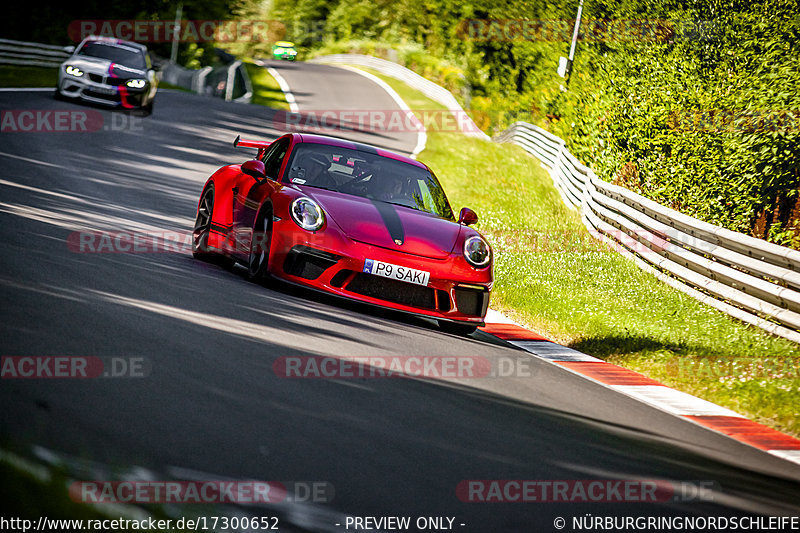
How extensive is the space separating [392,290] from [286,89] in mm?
38457

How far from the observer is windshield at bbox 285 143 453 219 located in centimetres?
912

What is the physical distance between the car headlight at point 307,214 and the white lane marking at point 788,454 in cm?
386

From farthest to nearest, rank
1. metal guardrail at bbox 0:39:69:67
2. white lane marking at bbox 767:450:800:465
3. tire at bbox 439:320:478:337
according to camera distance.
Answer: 1. metal guardrail at bbox 0:39:69:67
2. tire at bbox 439:320:478:337
3. white lane marking at bbox 767:450:800:465

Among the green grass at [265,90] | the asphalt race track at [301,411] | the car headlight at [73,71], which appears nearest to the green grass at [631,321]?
the asphalt race track at [301,411]

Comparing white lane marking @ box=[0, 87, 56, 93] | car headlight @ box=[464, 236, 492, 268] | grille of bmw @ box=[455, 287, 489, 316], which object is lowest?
white lane marking @ box=[0, 87, 56, 93]

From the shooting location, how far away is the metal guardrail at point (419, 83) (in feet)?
121

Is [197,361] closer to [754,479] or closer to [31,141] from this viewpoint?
[754,479]

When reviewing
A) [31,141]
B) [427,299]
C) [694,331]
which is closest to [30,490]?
[427,299]

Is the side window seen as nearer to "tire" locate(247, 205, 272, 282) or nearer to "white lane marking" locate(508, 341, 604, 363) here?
"tire" locate(247, 205, 272, 282)

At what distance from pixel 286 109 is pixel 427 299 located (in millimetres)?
31148

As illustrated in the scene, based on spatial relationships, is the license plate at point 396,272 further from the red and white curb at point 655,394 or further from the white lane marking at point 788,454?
the white lane marking at point 788,454

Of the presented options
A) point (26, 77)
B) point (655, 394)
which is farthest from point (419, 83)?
point (655, 394)

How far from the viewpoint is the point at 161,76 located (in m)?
45.2

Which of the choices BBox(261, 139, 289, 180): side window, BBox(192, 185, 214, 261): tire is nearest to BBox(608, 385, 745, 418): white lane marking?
BBox(261, 139, 289, 180): side window
